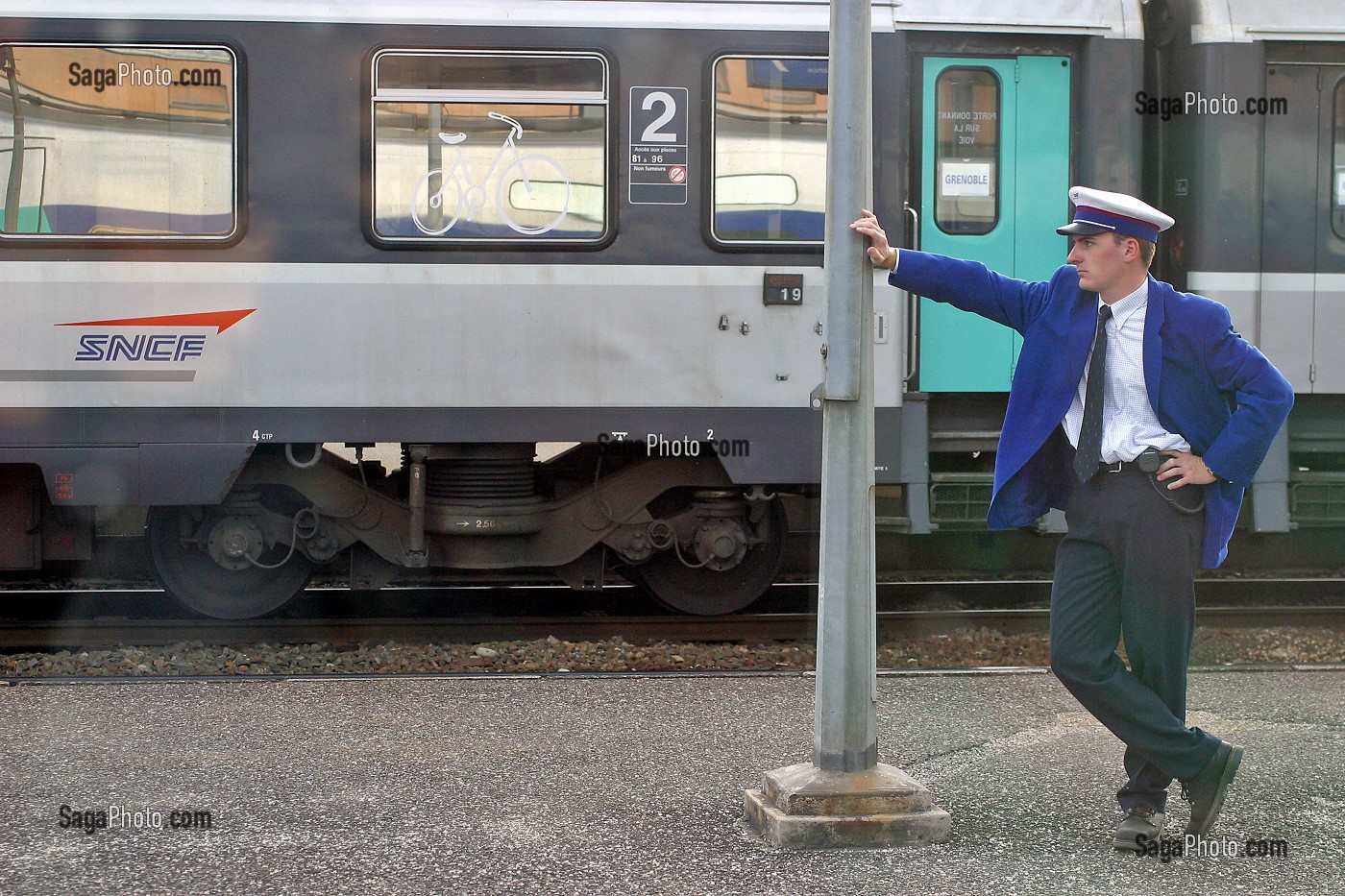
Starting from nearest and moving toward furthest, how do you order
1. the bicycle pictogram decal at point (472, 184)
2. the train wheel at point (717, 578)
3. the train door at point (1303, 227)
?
the bicycle pictogram decal at point (472, 184) < the train door at point (1303, 227) < the train wheel at point (717, 578)

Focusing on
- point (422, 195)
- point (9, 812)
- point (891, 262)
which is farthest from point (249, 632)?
point (891, 262)

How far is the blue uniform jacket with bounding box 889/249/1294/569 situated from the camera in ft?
12.2

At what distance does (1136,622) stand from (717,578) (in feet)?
13.0

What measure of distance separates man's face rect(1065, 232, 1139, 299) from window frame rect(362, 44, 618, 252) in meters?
3.30

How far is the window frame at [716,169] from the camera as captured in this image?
22.4 feet

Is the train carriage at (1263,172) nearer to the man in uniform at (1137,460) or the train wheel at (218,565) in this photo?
the man in uniform at (1137,460)

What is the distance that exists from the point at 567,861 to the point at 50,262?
4360 millimetres

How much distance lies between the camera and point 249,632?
714 cm

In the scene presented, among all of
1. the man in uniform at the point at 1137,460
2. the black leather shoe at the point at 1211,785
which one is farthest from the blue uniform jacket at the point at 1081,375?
the black leather shoe at the point at 1211,785

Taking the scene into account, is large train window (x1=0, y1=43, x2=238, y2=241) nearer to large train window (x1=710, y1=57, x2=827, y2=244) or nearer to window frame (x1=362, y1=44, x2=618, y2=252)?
window frame (x1=362, y1=44, x2=618, y2=252)

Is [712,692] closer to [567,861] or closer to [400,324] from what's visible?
[567,861]

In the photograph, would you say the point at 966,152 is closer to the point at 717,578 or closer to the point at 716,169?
the point at 716,169

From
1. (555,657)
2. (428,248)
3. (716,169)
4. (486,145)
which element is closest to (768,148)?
(716,169)

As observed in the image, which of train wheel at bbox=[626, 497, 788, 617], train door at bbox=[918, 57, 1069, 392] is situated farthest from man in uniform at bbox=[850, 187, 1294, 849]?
train wheel at bbox=[626, 497, 788, 617]
